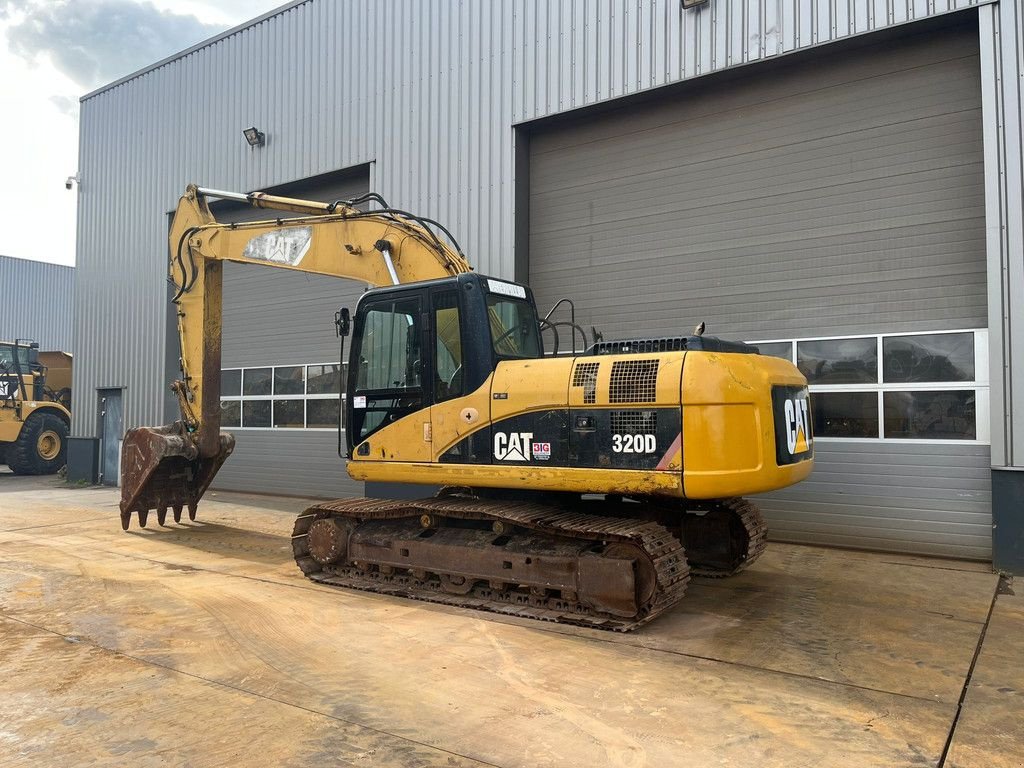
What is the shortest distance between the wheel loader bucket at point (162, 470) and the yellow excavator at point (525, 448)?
3068 millimetres

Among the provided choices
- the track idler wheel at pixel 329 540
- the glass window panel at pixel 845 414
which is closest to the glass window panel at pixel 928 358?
the glass window panel at pixel 845 414

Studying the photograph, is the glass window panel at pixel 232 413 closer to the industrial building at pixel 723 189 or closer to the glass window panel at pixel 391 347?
the industrial building at pixel 723 189

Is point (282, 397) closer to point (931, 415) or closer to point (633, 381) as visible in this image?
point (633, 381)

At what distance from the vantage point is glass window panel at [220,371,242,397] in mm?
14844

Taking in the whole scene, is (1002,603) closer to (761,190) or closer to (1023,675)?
(1023,675)

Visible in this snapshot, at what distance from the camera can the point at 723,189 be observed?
9625mm

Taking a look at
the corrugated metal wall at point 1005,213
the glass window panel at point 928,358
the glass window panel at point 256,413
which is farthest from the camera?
the glass window panel at point 256,413

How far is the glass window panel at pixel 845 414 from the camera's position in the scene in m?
8.46

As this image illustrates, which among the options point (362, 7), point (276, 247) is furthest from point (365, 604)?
point (362, 7)

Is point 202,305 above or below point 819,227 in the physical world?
below

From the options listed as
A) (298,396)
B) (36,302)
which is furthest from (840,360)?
(36,302)

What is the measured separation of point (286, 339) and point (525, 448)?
9411mm

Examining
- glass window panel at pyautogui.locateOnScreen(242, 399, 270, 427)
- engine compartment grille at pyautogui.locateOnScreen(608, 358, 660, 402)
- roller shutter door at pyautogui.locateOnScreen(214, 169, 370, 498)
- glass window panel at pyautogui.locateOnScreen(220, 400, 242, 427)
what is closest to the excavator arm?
roller shutter door at pyautogui.locateOnScreen(214, 169, 370, 498)

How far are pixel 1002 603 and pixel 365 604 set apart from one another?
5.48 meters
